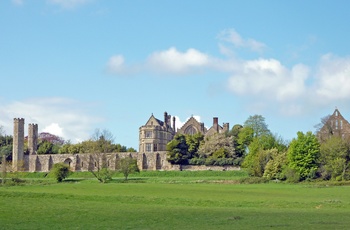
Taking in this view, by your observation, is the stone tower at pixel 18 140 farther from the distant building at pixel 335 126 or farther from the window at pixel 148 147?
the distant building at pixel 335 126

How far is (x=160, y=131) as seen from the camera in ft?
414

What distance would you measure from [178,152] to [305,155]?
3148 centimetres

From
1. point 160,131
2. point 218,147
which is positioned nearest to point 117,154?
point 160,131

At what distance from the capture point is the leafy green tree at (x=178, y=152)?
105 m

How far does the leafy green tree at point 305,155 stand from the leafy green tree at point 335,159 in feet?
3.40

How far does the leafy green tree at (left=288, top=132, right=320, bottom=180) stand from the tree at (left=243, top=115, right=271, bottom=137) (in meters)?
33.0

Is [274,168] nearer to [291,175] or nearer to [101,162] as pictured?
[291,175]

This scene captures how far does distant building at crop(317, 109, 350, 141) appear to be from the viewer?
100506 millimetres

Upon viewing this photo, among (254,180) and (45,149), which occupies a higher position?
(45,149)

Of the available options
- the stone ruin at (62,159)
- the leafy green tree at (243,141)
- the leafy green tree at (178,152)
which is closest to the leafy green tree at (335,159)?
the leafy green tree at (243,141)

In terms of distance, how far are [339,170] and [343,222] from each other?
53.2 metres

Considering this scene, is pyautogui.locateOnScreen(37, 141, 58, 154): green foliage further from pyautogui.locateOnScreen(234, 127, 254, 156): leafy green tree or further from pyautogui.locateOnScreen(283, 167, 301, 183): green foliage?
pyautogui.locateOnScreen(283, 167, 301, 183): green foliage

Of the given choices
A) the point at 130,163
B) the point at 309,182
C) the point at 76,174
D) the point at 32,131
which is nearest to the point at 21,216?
the point at 309,182

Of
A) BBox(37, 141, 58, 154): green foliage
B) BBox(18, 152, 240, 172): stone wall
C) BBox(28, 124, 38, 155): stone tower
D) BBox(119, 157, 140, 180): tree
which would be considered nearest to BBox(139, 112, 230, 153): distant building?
BBox(18, 152, 240, 172): stone wall
